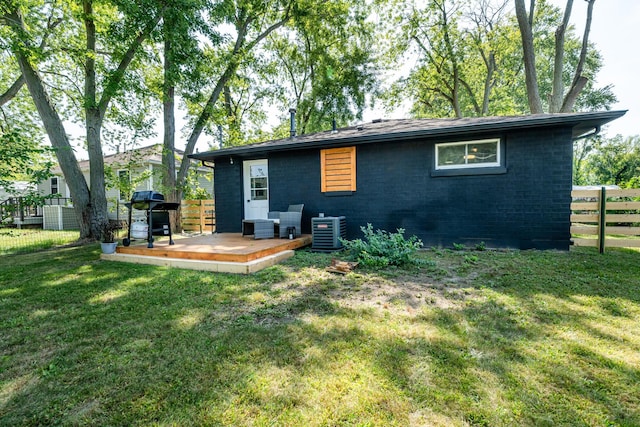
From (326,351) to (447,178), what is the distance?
4.98 m

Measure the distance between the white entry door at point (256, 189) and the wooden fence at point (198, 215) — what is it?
3128mm

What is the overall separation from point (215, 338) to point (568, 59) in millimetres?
24926

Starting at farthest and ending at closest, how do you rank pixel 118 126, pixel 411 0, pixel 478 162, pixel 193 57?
pixel 411 0
pixel 118 126
pixel 193 57
pixel 478 162

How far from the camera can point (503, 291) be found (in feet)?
10.7

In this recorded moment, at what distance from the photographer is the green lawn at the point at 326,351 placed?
1.47 m

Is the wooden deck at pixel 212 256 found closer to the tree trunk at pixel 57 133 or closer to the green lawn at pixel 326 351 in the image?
the green lawn at pixel 326 351

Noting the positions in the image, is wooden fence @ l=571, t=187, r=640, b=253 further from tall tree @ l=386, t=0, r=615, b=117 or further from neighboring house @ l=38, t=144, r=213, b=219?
neighboring house @ l=38, t=144, r=213, b=219

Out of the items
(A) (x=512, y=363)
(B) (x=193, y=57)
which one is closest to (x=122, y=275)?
(A) (x=512, y=363)

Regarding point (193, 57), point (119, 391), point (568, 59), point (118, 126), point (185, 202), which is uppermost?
point (568, 59)

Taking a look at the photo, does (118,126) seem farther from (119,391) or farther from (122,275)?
(119,391)

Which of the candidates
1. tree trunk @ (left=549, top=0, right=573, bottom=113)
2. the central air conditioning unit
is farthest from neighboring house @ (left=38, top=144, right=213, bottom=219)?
tree trunk @ (left=549, top=0, right=573, bottom=113)

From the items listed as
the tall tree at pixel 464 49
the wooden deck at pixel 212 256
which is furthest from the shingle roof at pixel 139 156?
the tall tree at pixel 464 49

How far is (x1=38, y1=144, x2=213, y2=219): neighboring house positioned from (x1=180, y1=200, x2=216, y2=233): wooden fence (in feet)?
4.19

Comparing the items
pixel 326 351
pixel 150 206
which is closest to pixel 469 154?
pixel 326 351
